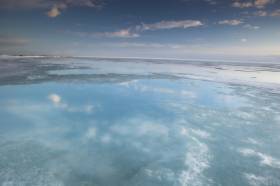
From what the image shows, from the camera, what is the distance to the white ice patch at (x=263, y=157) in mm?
4959

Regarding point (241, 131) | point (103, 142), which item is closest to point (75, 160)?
point (103, 142)

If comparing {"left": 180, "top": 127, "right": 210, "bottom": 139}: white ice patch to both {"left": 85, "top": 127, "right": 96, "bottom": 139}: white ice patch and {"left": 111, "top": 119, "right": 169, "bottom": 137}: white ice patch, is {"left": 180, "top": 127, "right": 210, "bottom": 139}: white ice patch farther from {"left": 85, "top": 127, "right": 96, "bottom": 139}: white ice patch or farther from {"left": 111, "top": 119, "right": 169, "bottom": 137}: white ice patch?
{"left": 85, "top": 127, "right": 96, "bottom": 139}: white ice patch

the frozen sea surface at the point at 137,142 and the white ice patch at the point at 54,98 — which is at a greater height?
the white ice patch at the point at 54,98

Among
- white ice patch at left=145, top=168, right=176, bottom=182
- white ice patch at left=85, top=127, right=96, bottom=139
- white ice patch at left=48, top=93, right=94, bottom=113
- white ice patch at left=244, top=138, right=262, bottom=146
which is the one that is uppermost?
white ice patch at left=48, top=93, right=94, bottom=113

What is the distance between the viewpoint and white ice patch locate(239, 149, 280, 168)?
496cm

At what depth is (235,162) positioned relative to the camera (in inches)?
199

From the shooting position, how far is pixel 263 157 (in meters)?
5.29

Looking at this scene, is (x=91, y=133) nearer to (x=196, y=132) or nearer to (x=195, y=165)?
(x=195, y=165)

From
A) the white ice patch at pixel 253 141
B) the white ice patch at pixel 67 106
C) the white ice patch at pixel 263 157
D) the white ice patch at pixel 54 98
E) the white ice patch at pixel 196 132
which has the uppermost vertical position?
the white ice patch at pixel 54 98

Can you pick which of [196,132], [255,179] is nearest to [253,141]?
[196,132]

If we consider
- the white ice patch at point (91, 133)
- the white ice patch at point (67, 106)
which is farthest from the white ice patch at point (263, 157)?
the white ice patch at point (67, 106)

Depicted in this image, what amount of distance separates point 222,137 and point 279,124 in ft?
9.65

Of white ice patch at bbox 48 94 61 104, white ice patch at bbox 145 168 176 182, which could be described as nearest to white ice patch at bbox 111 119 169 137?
white ice patch at bbox 145 168 176 182

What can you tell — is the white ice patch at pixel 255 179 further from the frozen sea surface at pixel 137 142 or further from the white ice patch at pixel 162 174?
the white ice patch at pixel 162 174
